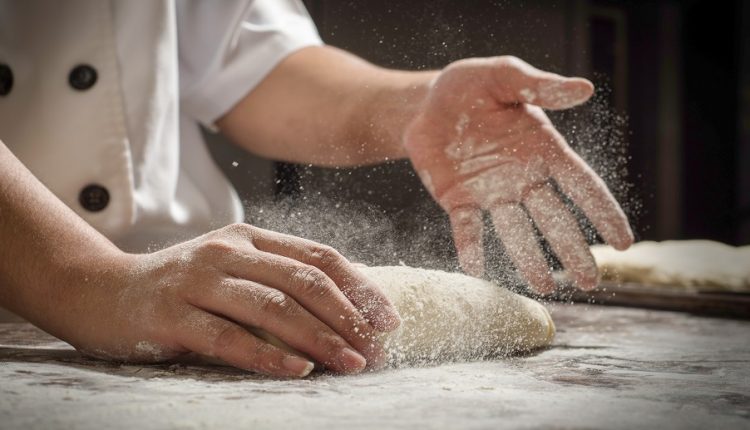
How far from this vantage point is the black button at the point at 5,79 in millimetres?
1768

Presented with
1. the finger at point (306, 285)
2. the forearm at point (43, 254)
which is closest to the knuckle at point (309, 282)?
the finger at point (306, 285)

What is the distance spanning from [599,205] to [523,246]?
19 cm

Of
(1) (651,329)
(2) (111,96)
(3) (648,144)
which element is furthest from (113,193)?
(3) (648,144)

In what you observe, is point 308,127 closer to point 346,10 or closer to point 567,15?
point 346,10

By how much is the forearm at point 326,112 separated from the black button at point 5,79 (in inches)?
26.5

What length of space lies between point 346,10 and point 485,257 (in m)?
1.53

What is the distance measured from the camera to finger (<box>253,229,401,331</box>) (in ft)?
3.83

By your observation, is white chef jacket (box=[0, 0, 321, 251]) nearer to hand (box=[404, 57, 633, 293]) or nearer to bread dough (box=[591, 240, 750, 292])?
hand (box=[404, 57, 633, 293])

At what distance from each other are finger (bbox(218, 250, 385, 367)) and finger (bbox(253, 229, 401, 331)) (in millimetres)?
24

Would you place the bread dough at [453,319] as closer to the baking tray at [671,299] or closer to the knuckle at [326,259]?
the knuckle at [326,259]

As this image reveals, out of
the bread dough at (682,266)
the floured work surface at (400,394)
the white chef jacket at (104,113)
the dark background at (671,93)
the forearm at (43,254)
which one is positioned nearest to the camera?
the floured work surface at (400,394)

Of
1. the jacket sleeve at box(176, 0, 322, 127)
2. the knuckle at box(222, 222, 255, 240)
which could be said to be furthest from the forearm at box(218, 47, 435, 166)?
the knuckle at box(222, 222, 255, 240)

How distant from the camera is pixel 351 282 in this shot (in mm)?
1169

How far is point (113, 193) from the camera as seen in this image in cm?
181
